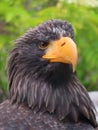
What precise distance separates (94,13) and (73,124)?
3.35m

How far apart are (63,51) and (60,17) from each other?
2959 mm

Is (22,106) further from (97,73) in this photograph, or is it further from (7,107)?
(97,73)

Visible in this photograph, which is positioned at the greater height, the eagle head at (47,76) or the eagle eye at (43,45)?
the eagle eye at (43,45)

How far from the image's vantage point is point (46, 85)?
530 cm

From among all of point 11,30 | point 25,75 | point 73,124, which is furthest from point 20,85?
point 11,30

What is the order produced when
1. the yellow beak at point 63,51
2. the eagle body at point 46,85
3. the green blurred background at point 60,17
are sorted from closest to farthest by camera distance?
the yellow beak at point 63,51 < the eagle body at point 46,85 < the green blurred background at point 60,17

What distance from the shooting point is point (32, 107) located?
5230 millimetres

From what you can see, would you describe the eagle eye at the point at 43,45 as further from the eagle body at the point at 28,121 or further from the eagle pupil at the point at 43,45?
the eagle body at the point at 28,121

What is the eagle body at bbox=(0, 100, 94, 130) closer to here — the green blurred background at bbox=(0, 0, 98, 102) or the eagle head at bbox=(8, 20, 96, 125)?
the eagle head at bbox=(8, 20, 96, 125)

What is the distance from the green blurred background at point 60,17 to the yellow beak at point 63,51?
103 inches

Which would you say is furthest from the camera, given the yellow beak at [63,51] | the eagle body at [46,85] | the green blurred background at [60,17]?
the green blurred background at [60,17]

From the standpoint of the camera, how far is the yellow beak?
16.3 ft

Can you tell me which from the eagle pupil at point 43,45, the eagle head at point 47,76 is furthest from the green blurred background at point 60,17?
the eagle pupil at point 43,45

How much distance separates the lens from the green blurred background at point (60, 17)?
7984 mm
